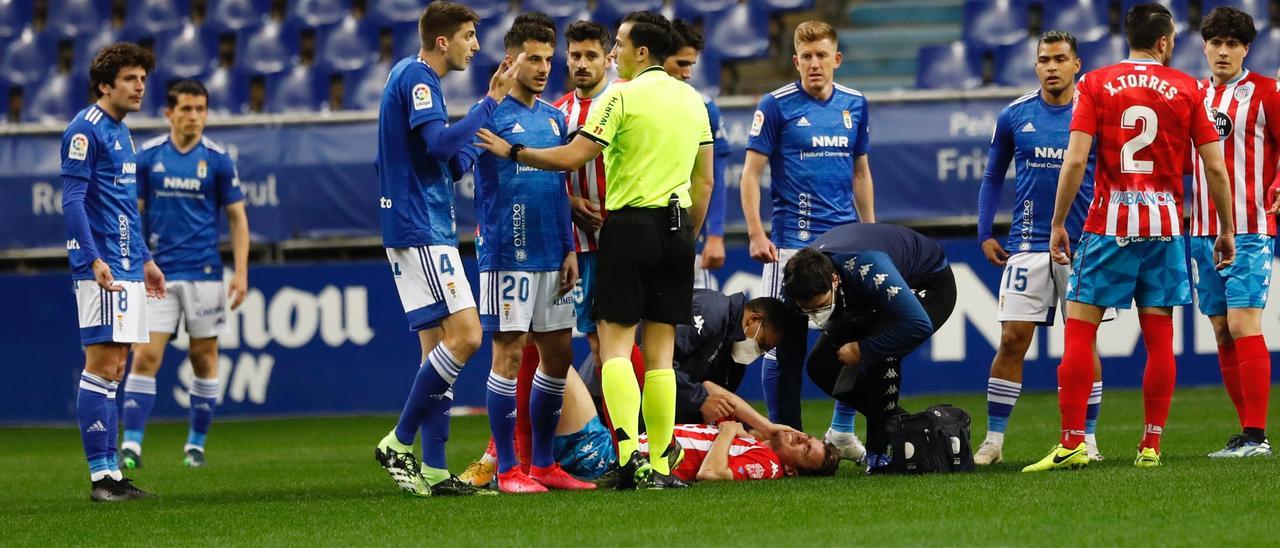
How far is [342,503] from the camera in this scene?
6945 mm

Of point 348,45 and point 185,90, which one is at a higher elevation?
point 348,45

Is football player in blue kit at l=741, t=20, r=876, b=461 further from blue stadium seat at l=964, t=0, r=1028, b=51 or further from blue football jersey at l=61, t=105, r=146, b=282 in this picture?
blue stadium seat at l=964, t=0, r=1028, b=51

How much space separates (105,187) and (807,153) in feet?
11.6

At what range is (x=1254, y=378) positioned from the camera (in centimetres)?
786

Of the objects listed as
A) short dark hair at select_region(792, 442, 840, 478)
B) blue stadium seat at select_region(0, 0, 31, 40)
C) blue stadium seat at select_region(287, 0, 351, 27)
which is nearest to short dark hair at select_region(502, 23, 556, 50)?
short dark hair at select_region(792, 442, 840, 478)

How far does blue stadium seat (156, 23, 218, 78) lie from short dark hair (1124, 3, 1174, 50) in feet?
37.0

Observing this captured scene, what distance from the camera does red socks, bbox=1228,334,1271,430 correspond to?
25.7ft

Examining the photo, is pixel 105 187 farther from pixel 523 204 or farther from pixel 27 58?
→ pixel 27 58

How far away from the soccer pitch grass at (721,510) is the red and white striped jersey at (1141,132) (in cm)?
108

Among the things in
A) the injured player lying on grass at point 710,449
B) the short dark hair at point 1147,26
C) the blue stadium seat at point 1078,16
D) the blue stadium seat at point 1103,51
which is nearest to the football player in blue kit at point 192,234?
the injured player lying on grass at point 710,449

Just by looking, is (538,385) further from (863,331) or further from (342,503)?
(863,331)

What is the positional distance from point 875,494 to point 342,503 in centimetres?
219

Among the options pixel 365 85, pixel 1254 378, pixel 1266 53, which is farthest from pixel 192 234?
pixel 1266 53

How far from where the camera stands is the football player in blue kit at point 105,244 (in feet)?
24.8
